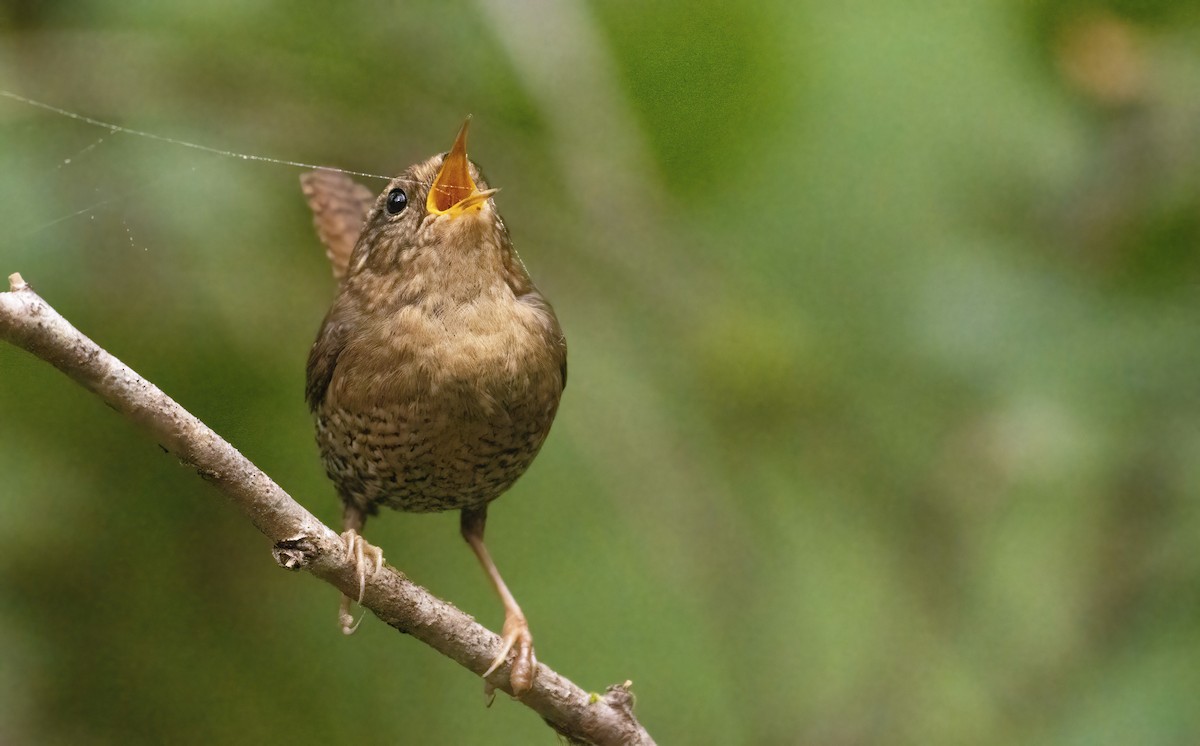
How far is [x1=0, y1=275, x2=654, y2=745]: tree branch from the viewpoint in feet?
5.32

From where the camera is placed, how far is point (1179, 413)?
3164 mm

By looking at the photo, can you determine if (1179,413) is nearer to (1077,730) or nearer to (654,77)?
(1077,730)

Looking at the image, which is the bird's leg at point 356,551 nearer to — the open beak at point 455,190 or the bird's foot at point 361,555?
the bird's foot at point 361,555

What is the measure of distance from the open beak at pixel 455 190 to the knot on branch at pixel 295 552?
701 mm

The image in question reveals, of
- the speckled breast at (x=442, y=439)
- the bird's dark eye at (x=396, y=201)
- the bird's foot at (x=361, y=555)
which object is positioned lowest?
the bird's foot at (x=361, y=555)

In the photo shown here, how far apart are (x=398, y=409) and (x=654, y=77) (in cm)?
135

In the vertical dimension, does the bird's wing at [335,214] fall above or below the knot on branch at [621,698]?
above

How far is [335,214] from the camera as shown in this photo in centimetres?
341

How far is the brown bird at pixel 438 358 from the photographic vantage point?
8.13ft

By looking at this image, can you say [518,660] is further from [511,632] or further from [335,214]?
[335,214]

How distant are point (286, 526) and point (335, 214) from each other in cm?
157

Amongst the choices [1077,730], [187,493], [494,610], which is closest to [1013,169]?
[1077,730]

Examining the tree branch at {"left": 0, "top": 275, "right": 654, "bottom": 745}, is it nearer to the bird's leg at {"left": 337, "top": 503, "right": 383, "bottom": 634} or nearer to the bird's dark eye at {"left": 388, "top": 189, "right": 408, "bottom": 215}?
the bird's leg at {"left": 337, "top": 503, "right": 383, "bottom": 634}

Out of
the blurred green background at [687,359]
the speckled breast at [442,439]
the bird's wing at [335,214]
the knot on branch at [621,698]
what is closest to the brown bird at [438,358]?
the speckled breast at [442,439]
